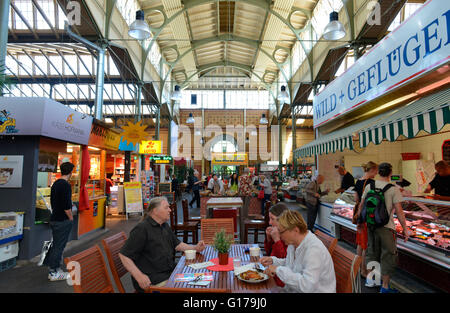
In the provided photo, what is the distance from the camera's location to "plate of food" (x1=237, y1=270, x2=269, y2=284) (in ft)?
6.56

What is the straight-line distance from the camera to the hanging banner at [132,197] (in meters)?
9.34

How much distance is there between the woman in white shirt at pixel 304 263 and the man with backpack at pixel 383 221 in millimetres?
2011

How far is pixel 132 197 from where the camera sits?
9461mm

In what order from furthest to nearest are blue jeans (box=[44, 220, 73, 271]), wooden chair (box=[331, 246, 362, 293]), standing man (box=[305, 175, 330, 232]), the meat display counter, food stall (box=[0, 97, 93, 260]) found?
1. standing man (box=[305, 175, 330, 232])
2. food stall (box=[0, 97, 93, 260])
3. blue jeans (box=[44, 220, 73, 271])
4. the meat display counter
5. wooden chair (box=[331, 246, 362, 293])

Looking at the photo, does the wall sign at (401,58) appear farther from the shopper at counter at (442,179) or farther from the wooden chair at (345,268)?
the wooden chair at (345,268)

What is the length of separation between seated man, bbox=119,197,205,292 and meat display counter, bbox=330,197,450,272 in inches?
126

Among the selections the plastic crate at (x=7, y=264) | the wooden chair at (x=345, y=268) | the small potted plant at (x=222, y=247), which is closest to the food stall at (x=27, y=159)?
the plastic crate at (x=7, y=264)

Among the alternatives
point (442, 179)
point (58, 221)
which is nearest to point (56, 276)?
point (58, 221)

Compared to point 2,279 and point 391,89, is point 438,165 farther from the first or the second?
point 2,279

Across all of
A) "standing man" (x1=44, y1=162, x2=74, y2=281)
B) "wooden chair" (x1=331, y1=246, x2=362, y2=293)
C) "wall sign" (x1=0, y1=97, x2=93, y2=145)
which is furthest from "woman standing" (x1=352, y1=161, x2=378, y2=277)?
"wall sign" (x1=0, y1=97, x2=93, y2=145)

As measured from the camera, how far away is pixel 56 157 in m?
6.23

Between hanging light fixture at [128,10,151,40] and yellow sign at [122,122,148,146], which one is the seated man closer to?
hanging light fixture at [128,10,151,40]

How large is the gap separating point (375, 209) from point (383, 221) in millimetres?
166

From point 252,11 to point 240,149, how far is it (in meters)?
13.6
